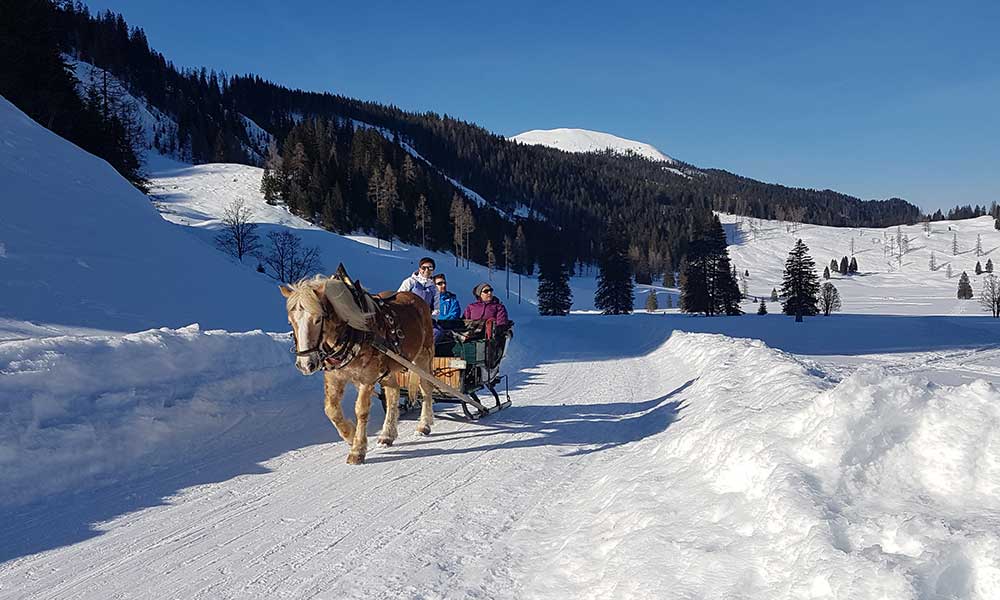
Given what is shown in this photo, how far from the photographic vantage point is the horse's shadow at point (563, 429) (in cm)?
656

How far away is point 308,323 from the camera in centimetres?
523

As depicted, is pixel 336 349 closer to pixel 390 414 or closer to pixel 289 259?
pixel 390 414

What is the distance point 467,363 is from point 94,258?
11004mm

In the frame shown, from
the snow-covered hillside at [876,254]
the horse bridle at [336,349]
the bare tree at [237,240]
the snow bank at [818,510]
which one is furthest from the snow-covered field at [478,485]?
the snow-covered hillside at [876,254]

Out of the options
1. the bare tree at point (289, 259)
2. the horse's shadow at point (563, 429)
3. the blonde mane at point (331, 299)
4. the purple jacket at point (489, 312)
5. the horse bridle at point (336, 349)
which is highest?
the bare tree at point (289, 259)

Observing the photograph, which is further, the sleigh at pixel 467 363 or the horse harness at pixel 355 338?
the sleigh at pixel 467 363

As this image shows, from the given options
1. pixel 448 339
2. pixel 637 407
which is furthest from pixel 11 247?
pixel 637 407

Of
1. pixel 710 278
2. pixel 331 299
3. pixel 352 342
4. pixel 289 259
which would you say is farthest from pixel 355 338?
pixel 710 278

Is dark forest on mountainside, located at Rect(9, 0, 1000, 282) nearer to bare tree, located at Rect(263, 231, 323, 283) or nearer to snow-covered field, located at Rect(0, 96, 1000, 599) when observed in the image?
bare tree, located at Rect(263, 231, 323, 283)

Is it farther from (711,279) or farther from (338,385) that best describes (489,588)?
(711,279)

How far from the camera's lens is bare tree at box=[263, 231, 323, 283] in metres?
42.7

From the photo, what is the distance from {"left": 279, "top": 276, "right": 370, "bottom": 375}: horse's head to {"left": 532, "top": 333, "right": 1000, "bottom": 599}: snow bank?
276 centimetres

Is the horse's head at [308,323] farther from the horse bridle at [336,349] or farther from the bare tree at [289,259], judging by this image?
the bare tree at [289,259]

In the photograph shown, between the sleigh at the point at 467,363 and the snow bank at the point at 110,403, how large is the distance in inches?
83.3
